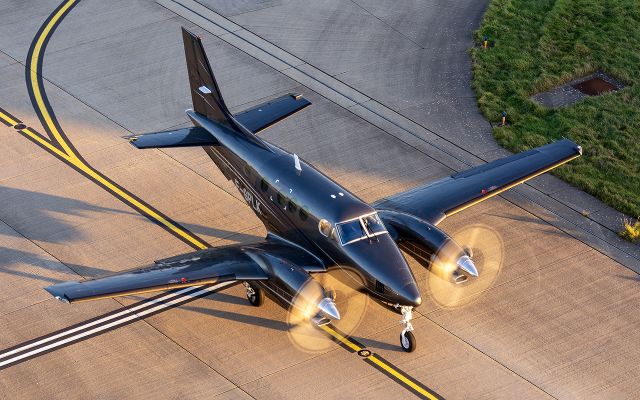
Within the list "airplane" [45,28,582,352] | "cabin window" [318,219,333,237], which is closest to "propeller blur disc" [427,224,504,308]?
"airplane" [45,28,582,352]

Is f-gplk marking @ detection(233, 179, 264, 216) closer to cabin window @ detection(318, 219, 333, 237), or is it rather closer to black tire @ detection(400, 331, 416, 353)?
cabin window @ detection(318, 219, 333, 237)

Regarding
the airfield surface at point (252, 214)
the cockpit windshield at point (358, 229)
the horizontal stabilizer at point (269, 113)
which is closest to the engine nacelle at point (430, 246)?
the cockpit windshield at point (358, 229)

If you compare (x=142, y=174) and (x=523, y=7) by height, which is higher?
(x=523, y=7)

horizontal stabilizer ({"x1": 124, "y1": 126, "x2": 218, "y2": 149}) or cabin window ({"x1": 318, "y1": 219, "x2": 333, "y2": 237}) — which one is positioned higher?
horizontal stabilizer ({"x1": 124, "y1": 126, "x2": 218, "y2": 149})

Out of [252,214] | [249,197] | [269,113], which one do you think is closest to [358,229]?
[249,197]

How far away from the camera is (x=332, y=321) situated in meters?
27.2

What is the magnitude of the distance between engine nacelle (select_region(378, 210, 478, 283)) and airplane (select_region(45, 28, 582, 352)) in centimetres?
3

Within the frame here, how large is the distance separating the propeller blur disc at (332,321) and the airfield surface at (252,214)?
1.13 ft

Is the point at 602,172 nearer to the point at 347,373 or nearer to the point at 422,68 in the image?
the point at 422,68

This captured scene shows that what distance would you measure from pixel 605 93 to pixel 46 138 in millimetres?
21219

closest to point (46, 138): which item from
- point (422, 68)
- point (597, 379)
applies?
point (422, 68)

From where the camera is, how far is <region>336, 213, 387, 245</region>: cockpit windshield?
1022 inches

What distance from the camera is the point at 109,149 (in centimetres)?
3478

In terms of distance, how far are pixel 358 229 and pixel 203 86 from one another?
27.1 ft
